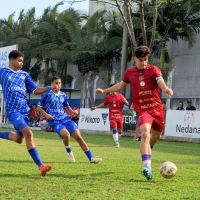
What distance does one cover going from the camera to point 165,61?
107 ft

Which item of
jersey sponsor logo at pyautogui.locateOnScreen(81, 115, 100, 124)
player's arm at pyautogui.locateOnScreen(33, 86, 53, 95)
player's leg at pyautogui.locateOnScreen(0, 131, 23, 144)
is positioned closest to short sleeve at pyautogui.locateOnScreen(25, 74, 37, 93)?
player's arm at pyautogui.locateOnScreen(33, 86, 53, 95)

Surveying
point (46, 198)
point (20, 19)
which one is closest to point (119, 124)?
point (46, 198)

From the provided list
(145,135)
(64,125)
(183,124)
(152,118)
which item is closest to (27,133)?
(145,135)

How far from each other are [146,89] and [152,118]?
0.48 metres

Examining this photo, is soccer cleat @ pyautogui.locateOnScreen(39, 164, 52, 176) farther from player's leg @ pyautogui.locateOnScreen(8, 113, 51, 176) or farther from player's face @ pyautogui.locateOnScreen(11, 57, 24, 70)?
player's face @ pyautogui.locateOnScreen(11, 57, 24, 70)

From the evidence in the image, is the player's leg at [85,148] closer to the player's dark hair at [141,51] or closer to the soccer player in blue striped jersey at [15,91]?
the soccer player in blue striped jersey at [15,91]

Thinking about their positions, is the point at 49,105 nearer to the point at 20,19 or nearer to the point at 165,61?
the point at 165,61

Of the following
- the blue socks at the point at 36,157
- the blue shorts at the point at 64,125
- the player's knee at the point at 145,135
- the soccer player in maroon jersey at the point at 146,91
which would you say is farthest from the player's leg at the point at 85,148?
the player's knee at the point at 145,135

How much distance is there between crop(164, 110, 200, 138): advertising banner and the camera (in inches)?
866

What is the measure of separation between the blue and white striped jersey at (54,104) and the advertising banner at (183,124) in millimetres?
11685

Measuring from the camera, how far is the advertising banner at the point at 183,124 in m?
22.0

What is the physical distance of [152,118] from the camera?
8.55 m

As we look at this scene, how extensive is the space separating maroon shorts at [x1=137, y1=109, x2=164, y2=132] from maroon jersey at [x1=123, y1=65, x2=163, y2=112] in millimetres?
69

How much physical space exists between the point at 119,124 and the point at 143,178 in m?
9.90
